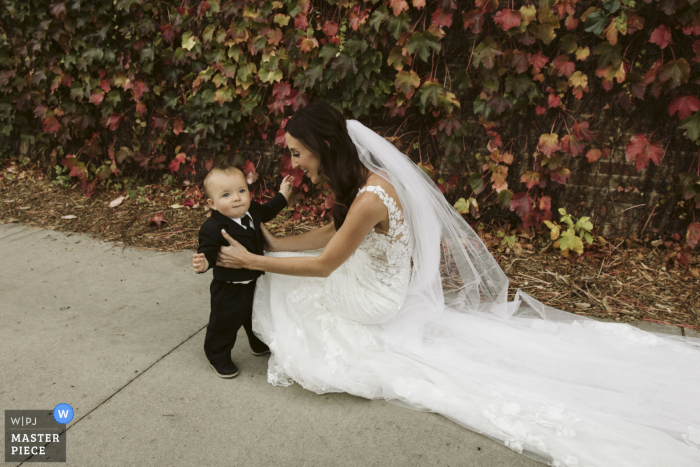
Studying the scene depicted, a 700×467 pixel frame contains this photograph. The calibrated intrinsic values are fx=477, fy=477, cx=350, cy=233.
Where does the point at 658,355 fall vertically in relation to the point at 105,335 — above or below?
above

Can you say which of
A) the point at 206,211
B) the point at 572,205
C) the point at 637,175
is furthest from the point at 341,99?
the point at 637,175

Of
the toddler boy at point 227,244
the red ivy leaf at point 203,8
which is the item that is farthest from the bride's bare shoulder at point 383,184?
the red ivy leaf at point 203,8

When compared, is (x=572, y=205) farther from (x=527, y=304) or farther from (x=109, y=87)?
(x=109, y=87)

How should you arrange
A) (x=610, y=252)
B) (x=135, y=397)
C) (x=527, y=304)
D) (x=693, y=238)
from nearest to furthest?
(x=135, y=397) < (x=527, y=304) < (x=693, y=238) < (x=610, y=252)

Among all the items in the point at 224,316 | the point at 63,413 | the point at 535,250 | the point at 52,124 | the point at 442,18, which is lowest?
the point at 63,413

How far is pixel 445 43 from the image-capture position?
339cm

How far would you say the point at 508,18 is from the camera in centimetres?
302

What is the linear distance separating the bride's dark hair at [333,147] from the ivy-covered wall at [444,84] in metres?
1.34

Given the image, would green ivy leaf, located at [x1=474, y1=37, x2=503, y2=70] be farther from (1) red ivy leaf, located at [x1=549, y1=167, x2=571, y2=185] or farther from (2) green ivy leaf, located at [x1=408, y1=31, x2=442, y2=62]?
(1) red ivy leaf, located at [x1=549, y1=167, x2=571, y2=185]

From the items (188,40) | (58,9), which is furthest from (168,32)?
(58,9)

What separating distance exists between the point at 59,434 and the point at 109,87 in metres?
3.48

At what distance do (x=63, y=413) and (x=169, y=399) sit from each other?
16.6 inches

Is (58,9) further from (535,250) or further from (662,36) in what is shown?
(662,36)

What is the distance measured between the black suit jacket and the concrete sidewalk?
1.66 feet
